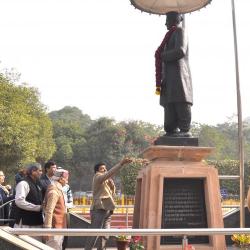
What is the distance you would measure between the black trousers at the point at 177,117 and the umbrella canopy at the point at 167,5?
1.89 m

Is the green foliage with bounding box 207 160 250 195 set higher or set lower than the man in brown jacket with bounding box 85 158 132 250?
higher

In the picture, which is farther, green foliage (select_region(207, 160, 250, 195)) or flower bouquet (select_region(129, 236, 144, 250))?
green foliage (select_region(207, 160, 250, 195))

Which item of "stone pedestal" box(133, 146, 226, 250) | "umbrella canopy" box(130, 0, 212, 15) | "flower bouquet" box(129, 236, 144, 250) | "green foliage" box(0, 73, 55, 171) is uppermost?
"green foliage" box(0, 73, 55, 171)

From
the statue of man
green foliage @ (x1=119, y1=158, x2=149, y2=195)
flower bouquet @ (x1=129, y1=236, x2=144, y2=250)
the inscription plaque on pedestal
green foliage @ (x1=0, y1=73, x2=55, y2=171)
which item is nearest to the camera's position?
flower bouquet @ (x1=129, y1=236, x2=144, y2=250)

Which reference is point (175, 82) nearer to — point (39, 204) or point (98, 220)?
point (98, 220)

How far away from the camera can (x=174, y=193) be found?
6.77 meters

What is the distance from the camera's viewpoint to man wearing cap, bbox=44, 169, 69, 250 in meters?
5.51

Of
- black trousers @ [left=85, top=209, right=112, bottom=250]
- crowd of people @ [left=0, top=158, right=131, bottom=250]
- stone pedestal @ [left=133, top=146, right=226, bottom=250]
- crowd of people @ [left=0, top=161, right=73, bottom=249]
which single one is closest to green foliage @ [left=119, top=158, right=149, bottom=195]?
black trousers @ [left=85, top=209, right=112, bottom=250]

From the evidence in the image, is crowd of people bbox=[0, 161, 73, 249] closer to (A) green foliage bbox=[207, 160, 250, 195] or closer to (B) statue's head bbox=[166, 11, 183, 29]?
(B) statue's head bbox=[166, 11, 183, 29]

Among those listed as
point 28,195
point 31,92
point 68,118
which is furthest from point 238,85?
point 68,118

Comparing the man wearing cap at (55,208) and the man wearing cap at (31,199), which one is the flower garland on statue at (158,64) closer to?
the man wearing cap at (55,208)

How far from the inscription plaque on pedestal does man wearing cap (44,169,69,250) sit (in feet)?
5.14

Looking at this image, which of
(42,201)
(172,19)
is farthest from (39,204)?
(172,19)

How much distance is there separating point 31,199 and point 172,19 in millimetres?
3777
